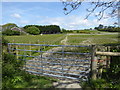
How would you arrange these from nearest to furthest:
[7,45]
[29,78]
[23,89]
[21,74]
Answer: [23,89] → [29,78] → [21,74] → [7,45]

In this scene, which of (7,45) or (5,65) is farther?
(7,45)

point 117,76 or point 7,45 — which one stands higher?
point 7,45

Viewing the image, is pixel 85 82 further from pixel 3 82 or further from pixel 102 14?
pixel 102 14

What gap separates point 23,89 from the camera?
10.3 feet

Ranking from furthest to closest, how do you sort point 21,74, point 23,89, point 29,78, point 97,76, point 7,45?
point 7,45 → point 21,74 → point 29,78 → point 97,76 → point 23,89

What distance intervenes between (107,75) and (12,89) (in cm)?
292

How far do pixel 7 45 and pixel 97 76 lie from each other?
4.02 meters

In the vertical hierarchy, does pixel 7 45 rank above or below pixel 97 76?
above

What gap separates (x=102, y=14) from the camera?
538 cm

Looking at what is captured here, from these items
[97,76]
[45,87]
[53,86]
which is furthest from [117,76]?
[45,87]

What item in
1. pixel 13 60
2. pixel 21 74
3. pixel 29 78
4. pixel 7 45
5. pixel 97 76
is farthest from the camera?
pixel 7 45

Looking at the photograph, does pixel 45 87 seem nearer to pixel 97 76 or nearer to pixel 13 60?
pixel 97 76

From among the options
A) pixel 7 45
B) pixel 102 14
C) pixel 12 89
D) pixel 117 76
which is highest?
pixel 102 14

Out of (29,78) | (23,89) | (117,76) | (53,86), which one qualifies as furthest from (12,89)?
(117,76)
